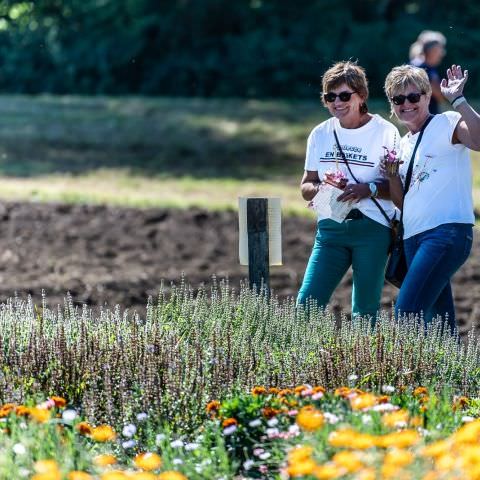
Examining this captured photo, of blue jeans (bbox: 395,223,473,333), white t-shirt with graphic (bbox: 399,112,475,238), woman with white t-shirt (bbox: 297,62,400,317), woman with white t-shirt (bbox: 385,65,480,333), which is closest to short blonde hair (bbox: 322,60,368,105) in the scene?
woman with white t-shirt (bbox: 297,62,400,317)

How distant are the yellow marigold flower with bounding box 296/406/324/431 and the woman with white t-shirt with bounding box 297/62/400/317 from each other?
6.88 feet

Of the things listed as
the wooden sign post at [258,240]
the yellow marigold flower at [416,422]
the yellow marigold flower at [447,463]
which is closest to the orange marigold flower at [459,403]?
the yellow marigold flower at [416,422]

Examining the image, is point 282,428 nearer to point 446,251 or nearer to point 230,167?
point 446,251

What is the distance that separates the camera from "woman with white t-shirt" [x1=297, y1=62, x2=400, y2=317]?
6.30 meters

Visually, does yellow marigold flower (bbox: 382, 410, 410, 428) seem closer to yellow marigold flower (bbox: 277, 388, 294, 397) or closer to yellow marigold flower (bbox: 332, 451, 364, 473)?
yellow marigold flower (bbox: 332, 451, 364, 473)

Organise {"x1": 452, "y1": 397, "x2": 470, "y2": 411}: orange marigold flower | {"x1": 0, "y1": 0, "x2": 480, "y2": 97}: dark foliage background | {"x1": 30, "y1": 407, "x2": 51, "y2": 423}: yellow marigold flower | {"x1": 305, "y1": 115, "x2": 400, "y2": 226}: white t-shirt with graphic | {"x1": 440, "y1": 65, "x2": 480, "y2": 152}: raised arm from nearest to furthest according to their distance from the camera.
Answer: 1. {"x1": 30, "y1": 407, "x2": 51, "y2": 423}: yellow marigold flower
2. {"x1": 452, "y1": 397, "x2": 470, "y2": 411}: orange marigold flower
3. {"x1": 440, "y1": 65, "x2": 480, "y2": 152}: raised arm
4. {"x1": 305, "y1": 115, "x2": 400, "y2": 226}: white t-shirt with graphic
5. {"x1": 0, "y1": 0, "x2": 480, "y2": 97}: dark foliage background

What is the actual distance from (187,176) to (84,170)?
1.71 metres

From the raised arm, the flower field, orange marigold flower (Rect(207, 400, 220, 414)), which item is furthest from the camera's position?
the raised arm

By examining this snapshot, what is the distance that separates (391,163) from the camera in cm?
623

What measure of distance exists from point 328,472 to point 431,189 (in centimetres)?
273

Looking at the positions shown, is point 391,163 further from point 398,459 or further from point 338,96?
point 398,459

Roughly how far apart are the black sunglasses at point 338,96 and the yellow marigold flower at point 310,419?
7.47 feet

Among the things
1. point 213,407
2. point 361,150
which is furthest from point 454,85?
point 213,407

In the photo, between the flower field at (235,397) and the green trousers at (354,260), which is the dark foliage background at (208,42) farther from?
the flower field at (235,397)
